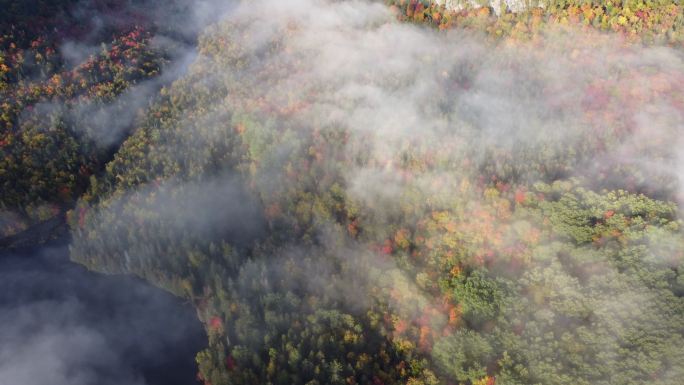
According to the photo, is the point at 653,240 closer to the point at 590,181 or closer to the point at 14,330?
the point at 590,181

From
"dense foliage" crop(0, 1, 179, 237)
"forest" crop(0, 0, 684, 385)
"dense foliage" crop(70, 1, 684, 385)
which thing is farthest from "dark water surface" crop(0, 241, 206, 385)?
"dense foliage" crop(0, 1, 179, 237)

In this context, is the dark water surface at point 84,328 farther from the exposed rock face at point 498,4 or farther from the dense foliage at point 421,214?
the exposed rock face at point 498,4

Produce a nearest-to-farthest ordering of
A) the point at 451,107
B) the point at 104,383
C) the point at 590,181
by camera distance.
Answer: the point at 104,383
the point at 590,181
the point at 451,107

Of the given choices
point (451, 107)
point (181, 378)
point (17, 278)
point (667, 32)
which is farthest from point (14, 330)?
point (667, 32)

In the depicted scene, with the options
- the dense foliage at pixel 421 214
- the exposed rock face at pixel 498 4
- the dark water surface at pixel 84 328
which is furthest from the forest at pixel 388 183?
the dark water surface at pixel 84 328

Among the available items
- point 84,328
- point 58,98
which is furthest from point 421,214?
point 58,98

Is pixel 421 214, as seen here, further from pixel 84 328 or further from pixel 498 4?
pixel 498 4

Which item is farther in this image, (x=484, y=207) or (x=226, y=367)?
(x=484, y=207)
